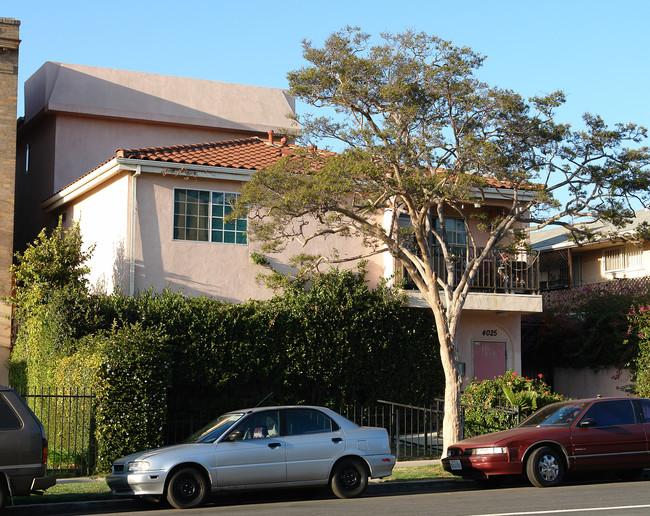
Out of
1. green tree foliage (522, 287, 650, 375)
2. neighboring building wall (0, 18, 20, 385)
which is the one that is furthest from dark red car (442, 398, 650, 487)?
neighboring building wall (0, 18, 20, 385)

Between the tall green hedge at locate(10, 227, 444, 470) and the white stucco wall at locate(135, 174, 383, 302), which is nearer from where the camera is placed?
the tall green hedge at locate(10, 227, 444, 470)

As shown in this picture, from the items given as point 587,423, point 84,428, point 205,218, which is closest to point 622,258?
point 205,218

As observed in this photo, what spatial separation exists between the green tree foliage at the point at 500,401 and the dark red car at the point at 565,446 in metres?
3.16

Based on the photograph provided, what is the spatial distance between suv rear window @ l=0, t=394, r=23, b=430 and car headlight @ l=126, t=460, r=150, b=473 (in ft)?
6.10

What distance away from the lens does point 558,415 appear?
46.7 feet

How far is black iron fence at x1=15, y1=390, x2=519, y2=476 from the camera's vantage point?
589 inches

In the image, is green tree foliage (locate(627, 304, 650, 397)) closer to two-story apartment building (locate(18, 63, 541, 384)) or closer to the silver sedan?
two-story apartment building (locate(18, 63, 541, 384))

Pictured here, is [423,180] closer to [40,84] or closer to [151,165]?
[151,165]

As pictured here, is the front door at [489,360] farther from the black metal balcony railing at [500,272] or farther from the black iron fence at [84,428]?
the black iron fence at [84,428]

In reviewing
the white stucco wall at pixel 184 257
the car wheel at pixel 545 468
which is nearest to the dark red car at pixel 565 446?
the car wheel at pixel 545 468

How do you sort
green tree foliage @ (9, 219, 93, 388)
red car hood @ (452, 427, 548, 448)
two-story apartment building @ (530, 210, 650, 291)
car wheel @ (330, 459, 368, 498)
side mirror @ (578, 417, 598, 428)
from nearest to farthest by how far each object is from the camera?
car wheel @ (330, 459, 368, 498), red car hood @ (452, 427, 548, 448), side mirror @ (578, 417, 598, 428), green tree foliage @ (9, 219, 93, 388), two-story apartment building @ (530, 210, 650, 291)

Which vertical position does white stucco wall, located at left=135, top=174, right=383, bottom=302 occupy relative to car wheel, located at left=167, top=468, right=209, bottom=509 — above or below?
above

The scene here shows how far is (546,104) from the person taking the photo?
16.1 meters

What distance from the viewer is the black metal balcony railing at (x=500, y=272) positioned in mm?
21000
